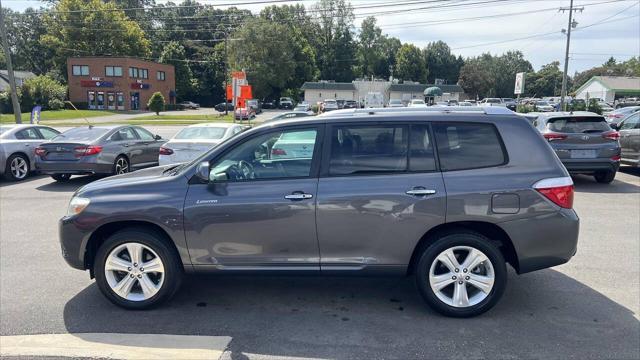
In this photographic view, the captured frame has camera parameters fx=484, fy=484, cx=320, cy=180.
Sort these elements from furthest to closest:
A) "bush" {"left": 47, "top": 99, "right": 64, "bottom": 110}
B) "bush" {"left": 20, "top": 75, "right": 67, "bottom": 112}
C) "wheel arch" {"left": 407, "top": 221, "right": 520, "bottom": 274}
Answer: "bush" {"left": 47, "top": 99, "right": 64, "bottom": 110} → "bush" {"left": 20, "top": 75, "right": 67, "bottom": 112} → "wheel arch" {"left": 407, "top": 221, "right": 520, "bottom": 274}

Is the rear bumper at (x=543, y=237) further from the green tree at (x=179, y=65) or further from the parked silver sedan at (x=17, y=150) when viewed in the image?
the green tree at (x=179, y=65)

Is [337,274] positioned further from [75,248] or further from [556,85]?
[556,85]

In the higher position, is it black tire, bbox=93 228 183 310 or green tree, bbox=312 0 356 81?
green tree, bbox=312 0 356 81

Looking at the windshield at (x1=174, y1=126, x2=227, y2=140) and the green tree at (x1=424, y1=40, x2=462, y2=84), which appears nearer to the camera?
the windshield at (x1=174, y1=126, x2=227, y2=140)

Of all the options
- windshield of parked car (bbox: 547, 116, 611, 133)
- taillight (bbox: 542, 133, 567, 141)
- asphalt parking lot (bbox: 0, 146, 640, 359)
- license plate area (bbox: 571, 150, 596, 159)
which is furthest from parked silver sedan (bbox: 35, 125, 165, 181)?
license plate area (bbox: 571, 150, 596, 159)

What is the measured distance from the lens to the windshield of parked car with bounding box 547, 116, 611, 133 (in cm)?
1053

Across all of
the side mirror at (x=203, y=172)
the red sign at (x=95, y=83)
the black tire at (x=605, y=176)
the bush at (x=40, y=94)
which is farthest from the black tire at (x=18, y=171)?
the red sign at (x=95, y=83)

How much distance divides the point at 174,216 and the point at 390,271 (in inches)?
76.4

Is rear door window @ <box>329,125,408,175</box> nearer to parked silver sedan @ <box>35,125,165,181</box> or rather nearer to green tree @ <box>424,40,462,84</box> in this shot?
parked silver sedan @ <box>35,125,165,181</box>

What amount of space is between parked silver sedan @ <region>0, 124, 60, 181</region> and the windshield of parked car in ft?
42.6

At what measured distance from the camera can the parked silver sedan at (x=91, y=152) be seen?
11.2m

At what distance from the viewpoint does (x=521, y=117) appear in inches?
170

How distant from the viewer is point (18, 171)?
41.4 feet

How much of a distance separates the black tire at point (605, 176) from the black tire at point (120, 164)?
11.3m
